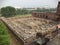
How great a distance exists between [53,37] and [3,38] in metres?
1.04

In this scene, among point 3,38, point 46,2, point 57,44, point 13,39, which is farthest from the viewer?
point 46,2

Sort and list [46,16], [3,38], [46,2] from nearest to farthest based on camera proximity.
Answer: [3,38] → [46,16] → [46,2]

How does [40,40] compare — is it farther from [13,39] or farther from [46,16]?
[46,16]

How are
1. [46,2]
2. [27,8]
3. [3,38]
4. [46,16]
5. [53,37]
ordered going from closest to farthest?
1. [3,38]
2. [53,37]
3. [46,16]
4. [46,2]
5. [27,8]

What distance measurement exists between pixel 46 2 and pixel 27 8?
127 inches

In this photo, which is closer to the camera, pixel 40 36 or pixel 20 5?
pixel 40 36

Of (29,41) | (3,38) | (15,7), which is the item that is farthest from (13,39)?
(15,7)

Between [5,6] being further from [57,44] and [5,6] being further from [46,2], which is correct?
[57,44]

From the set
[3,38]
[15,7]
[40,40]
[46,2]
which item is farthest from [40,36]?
[15,7]

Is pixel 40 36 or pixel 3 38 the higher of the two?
pixel 3 38

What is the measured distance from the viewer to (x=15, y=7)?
55.6ft

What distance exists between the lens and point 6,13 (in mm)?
16406

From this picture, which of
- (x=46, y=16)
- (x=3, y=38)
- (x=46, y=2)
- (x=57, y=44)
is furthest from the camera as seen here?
(x=46, y=2)

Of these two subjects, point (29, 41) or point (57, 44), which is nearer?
point (57, 44)
